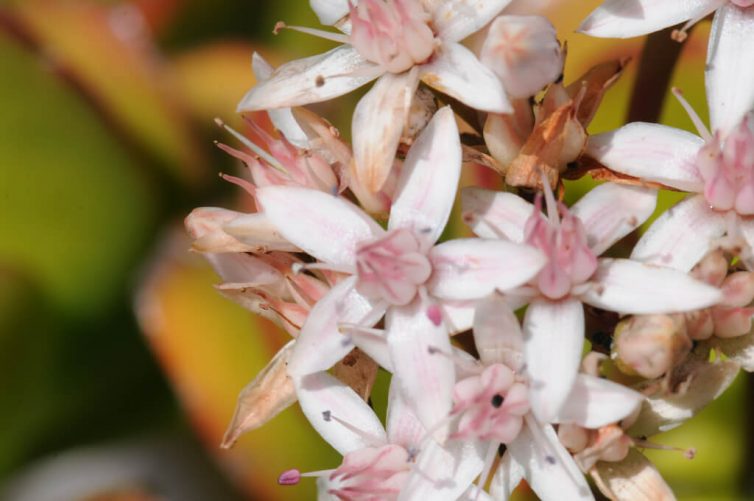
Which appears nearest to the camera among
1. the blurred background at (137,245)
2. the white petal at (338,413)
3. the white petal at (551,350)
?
the white petal at (551,350)

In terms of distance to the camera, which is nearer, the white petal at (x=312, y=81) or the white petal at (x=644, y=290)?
the white petal at (x=644, y=290)

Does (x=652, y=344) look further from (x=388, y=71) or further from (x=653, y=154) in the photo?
(x=388, y=71)

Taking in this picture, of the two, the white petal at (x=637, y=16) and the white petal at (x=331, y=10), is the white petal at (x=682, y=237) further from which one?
the white petal at (x=331, y=10)

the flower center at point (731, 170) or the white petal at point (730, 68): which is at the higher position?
the white petal at point (730, 68)

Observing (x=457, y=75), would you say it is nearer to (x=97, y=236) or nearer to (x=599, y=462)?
(x=599, y=462)

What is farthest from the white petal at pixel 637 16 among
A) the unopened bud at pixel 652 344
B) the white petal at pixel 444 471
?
the white petal at pixel 444 471

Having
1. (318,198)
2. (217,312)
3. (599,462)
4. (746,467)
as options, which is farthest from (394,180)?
(746,467)
